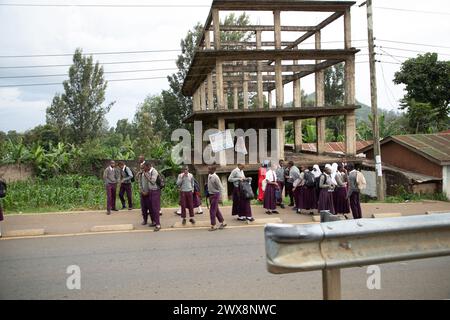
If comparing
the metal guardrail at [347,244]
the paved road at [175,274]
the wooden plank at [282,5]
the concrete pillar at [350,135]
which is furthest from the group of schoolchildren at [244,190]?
the wooden plank at [282,5]

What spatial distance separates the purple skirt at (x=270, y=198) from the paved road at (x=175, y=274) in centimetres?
372

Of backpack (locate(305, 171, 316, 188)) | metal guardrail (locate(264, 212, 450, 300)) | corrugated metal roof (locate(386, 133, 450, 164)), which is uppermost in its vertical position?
corrugated metal roof (locate(386, 133, 450, 164))

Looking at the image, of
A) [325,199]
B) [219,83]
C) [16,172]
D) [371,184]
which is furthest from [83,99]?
[325,199]

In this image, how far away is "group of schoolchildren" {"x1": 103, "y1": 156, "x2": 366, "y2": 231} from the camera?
34.0 ft

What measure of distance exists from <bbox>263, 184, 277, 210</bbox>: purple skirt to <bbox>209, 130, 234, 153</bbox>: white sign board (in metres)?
5.11

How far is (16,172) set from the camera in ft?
70.9

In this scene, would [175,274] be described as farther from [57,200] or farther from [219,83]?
[219,83]

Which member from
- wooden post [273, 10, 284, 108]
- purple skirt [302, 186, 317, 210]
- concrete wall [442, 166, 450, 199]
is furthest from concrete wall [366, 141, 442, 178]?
purple skirt [302, 186, 317, 210]

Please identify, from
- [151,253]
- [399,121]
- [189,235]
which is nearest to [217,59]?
[189,235]

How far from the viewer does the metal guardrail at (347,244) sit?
281cm

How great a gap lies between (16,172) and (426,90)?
3169 cm

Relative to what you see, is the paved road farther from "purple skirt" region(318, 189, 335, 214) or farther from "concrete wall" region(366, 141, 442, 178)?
"concrete wall" region(366, 141, 442, 178)

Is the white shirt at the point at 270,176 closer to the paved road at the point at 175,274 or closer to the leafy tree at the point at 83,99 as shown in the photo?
the paved road at the point at 175,274
